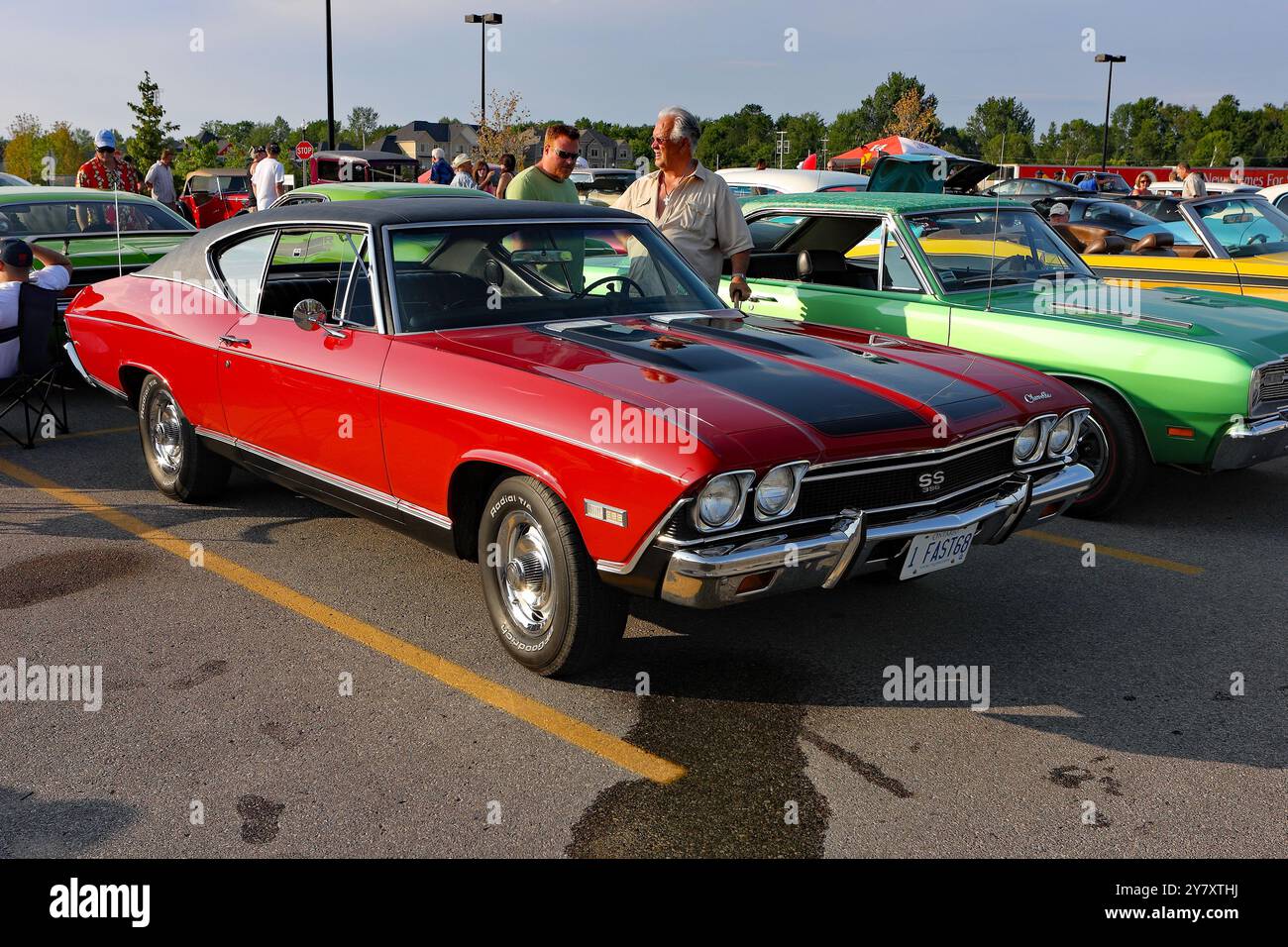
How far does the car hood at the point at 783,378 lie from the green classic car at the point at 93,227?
18.9 feet

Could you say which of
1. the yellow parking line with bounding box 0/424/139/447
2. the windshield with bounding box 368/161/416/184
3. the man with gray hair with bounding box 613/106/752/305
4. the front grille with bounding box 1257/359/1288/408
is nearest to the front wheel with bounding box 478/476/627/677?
the man with gray hair with bounding box 613/106/752/305

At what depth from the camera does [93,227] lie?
10.0 m

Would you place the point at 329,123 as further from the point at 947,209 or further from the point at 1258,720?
the point at 1258,720

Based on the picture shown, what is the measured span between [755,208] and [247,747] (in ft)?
18.1

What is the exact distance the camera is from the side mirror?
15.7 ft

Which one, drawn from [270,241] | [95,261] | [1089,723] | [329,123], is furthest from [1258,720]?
[329,123]

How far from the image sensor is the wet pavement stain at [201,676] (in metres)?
4.21

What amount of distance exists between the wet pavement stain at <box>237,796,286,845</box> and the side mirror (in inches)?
81.2

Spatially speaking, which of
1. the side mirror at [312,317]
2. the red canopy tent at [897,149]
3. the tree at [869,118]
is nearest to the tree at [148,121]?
the red canopy tent at [897,149]

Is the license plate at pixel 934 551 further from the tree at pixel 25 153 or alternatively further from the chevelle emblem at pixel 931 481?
the tree at pixel 25 153

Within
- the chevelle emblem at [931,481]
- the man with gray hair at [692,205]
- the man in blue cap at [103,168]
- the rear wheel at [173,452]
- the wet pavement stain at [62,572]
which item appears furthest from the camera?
the man in blue cap at [103,168]

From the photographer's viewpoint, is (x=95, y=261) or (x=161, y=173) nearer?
(x=95, y=261)

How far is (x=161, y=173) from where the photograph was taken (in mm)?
16625

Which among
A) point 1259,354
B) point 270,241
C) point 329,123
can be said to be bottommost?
point 1259,354
